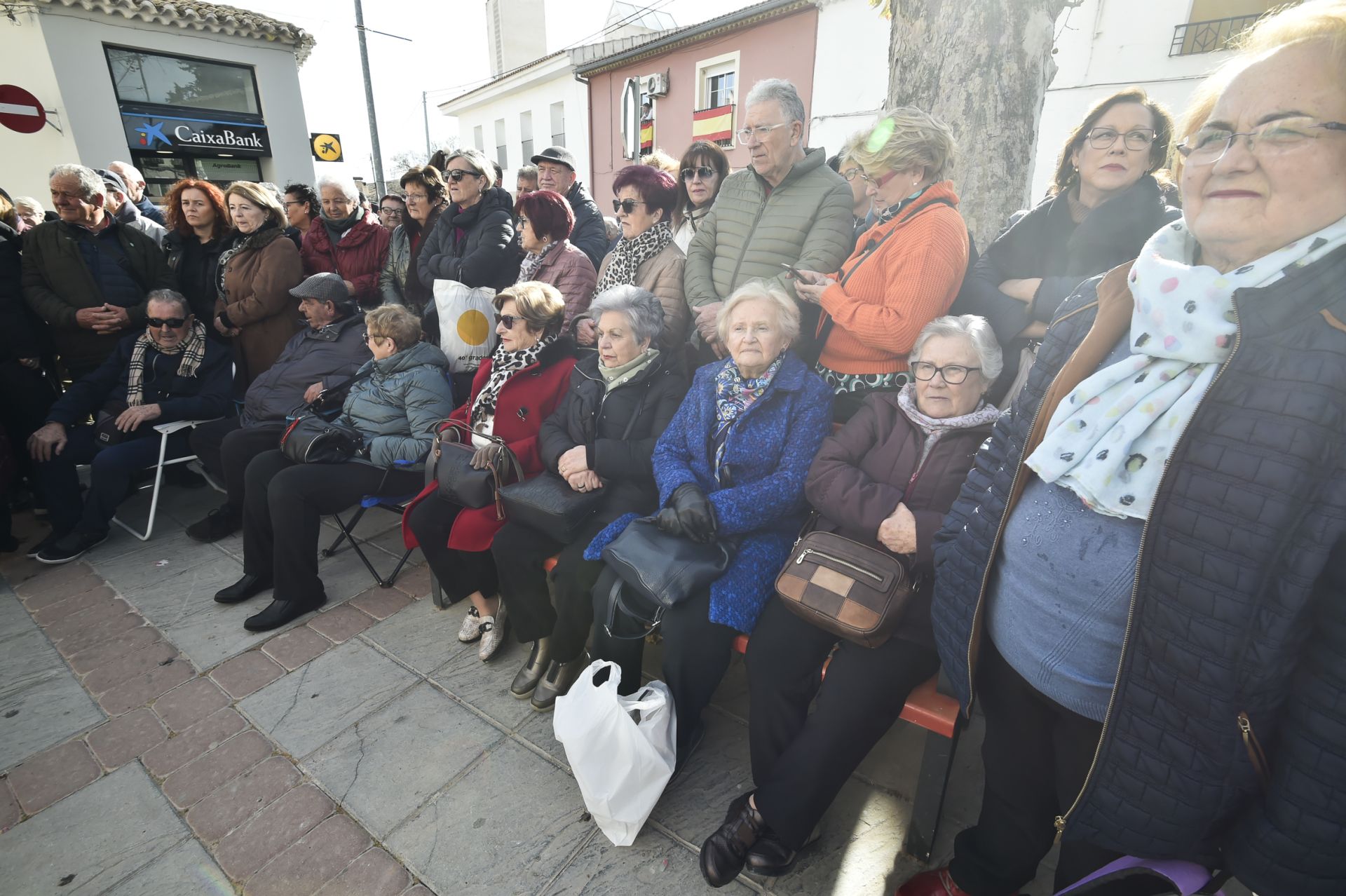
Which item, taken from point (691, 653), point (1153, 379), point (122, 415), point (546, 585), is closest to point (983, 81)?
point (1153, 379)

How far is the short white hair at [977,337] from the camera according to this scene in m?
1.94

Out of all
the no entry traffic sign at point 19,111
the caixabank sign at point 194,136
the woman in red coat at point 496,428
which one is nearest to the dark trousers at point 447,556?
the woman in red coat at point 496,428

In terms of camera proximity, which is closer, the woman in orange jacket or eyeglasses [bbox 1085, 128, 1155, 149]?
eyeglasses [bbox 1085, 128, 1155, 149]

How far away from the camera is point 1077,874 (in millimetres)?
1434

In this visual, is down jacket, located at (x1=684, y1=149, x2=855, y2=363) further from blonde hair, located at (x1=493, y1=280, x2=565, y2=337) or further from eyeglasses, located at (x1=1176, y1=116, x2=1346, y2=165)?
eyeglasses, located at (x1=1176, y1=116, x2=1346, y2=165)

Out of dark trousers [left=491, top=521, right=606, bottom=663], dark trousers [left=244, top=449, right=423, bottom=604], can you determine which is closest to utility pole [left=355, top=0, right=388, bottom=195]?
dark trousers [left=244, top=449, right=423, bottom=604]

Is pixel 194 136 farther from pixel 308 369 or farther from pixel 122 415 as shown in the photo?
pixel 308 369

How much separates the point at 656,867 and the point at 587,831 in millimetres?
254

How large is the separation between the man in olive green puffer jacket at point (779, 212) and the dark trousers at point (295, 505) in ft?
6.28

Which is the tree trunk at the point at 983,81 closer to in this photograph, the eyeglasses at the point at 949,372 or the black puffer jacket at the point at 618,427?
the eyeglasses at the point at 949,372

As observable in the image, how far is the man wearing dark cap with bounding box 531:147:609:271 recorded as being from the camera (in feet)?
14.6

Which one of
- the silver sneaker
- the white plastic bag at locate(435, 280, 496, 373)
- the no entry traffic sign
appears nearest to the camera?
the silver sneaker

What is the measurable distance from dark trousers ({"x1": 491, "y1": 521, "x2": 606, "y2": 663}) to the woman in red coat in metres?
0.22

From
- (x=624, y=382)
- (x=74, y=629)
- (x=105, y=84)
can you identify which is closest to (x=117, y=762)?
(x=74, y=629)
